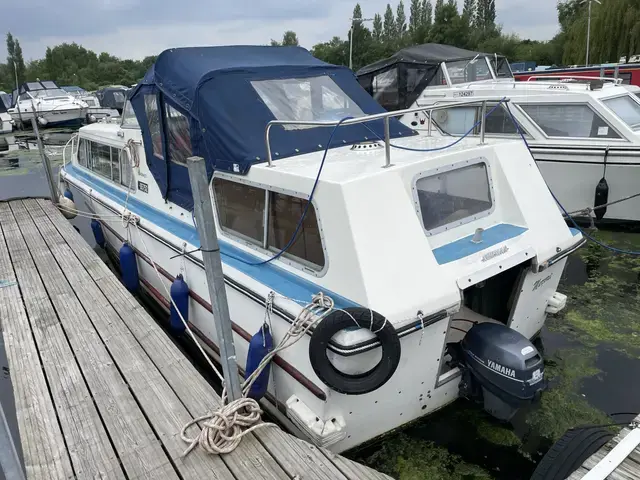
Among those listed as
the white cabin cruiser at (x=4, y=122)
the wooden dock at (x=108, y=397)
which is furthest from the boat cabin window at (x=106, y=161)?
the white cabin cruiser at (x=4, y=122)

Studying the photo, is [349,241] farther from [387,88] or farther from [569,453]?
[387,88]

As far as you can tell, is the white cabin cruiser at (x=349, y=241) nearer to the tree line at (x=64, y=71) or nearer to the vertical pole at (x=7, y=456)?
the vertical pole at (x=7, y=456)

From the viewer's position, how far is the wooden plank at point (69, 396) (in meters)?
2.58

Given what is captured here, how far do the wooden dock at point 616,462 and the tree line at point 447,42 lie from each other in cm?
2398

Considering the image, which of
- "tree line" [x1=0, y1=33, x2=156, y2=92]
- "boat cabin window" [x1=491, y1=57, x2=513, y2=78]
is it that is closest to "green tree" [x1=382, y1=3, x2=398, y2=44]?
"tree line" [x1=0, y1=33, x2=156, y2=92]

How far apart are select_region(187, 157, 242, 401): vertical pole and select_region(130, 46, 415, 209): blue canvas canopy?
4.19ft

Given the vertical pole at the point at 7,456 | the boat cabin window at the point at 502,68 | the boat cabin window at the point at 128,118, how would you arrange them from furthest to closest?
the boat cabin window at the point at 502,68
the boat cabin window at the point at 128,118
the vertical pole at the point at 7,456

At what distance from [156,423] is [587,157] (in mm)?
6521

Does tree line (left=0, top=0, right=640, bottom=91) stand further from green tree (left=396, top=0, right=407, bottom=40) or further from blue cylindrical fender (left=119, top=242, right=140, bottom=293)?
blue cylindrical fender (left=119, top=242, right=140, bottom=293)

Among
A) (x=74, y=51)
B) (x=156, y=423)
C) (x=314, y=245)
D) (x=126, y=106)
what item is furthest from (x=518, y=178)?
(x=74, y=51)

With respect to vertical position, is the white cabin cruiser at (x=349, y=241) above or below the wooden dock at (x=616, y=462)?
above

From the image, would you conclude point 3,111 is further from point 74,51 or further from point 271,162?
point 74,51

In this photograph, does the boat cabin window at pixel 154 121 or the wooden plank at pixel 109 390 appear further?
the boat cabin window at pixel 154 121

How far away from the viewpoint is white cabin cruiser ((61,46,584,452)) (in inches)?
111
